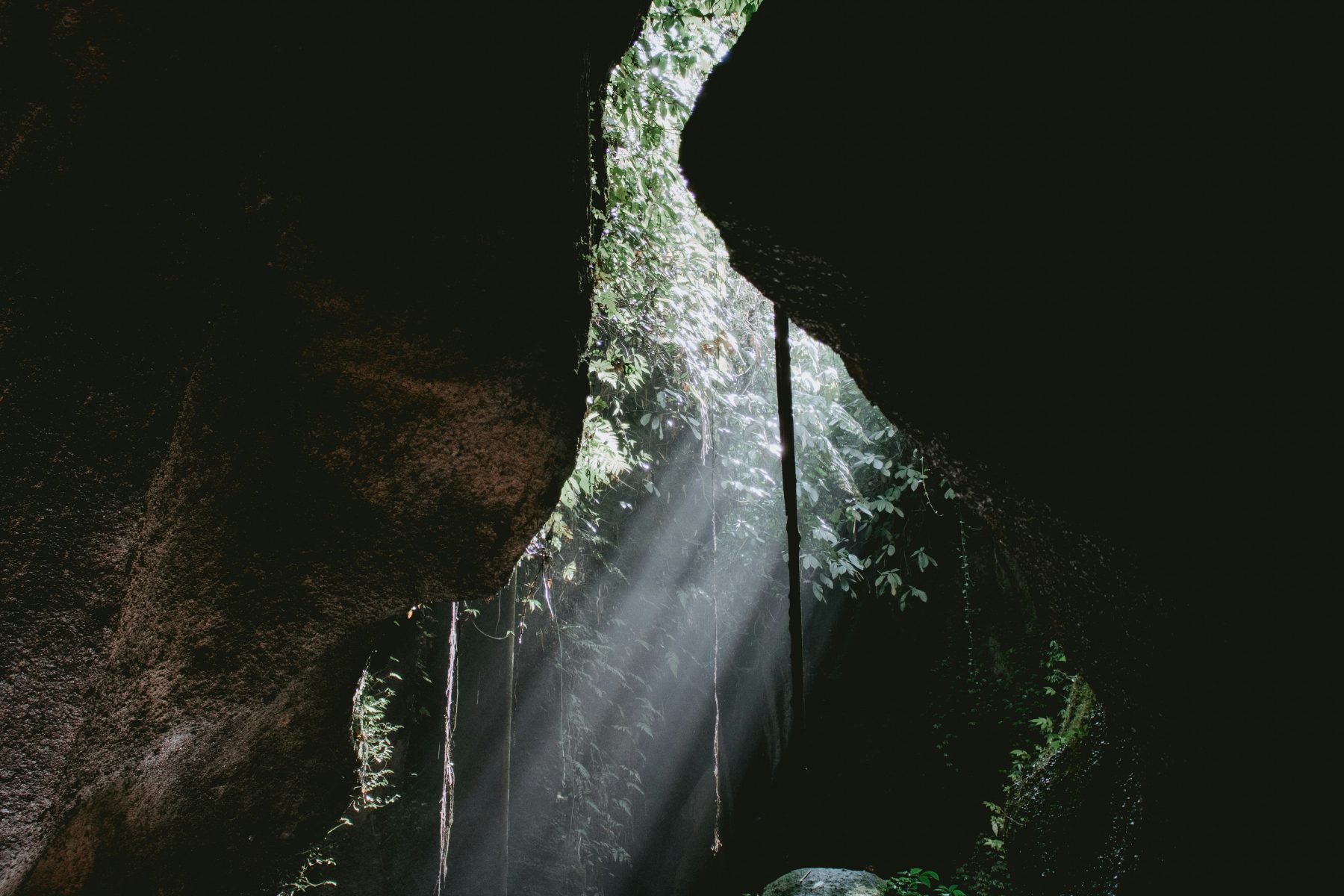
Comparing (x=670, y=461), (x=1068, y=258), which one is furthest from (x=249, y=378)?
(x=670, y=461)

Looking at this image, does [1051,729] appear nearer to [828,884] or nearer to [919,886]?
[919,886]

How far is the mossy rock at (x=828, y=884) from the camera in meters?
5.14

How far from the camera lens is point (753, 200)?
5.06 feet

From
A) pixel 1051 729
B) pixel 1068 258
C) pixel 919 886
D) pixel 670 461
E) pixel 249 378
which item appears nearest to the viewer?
pixel 1068 258

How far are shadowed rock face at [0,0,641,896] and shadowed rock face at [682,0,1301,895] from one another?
1.26 m

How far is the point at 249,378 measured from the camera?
2.14 metres

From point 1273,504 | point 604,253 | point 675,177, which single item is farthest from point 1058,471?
point 675,177

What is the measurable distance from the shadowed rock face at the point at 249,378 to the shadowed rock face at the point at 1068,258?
1.26m

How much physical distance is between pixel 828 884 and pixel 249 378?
5.72 m

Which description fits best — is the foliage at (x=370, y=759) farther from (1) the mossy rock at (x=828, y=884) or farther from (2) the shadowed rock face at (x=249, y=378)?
(1) the mossy rock at (x=828, y=884)

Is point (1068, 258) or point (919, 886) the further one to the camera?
point (919, 886)

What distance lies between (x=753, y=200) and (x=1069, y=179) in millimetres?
668

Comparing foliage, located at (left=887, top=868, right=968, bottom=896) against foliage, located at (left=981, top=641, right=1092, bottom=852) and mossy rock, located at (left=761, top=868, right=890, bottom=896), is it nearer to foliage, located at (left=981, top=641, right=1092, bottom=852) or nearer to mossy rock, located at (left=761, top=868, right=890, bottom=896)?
mossy rock, located at (left=761, top=868, right=890, bottom=896)

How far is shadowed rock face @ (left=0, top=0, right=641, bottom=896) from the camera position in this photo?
66.2 inches
